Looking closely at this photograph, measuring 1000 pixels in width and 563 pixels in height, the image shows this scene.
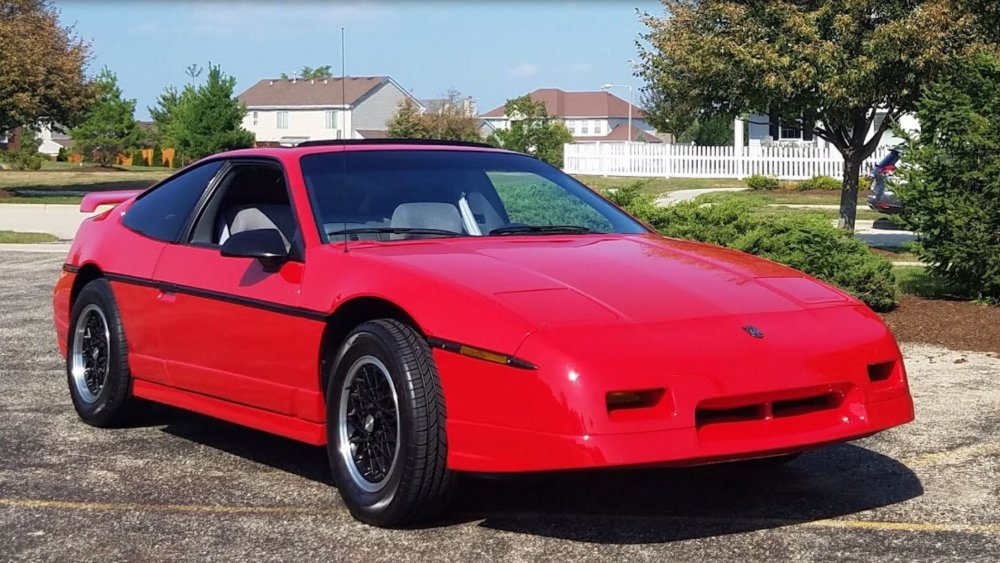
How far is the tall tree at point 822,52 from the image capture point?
15242mm

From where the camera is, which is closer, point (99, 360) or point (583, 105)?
point (99, 360)

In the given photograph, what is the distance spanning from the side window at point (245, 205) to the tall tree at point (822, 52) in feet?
32.5

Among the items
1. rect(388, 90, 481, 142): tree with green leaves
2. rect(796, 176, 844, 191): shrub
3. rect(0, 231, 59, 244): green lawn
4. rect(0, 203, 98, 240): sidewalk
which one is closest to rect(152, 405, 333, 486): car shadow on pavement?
rect(0, 231, 59, 244): green lawn

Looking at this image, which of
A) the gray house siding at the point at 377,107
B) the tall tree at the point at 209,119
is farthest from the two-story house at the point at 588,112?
the tall tree at the point at 209,119

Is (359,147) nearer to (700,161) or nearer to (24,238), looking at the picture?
(24,238)

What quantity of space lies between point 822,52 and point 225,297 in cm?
1097

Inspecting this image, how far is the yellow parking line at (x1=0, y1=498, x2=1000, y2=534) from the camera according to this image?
4.90 m

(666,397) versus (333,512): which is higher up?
(666,397)

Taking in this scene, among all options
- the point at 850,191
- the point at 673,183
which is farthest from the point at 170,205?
the point at 673,183

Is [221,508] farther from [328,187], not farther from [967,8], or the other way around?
[967,8]

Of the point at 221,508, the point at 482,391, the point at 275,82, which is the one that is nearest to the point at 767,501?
the point at 482,391

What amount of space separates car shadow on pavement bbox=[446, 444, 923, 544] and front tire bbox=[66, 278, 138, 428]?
6.59 ft

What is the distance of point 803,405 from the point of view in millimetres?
4742

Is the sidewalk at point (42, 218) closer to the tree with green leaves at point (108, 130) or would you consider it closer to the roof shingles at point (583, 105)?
the tree with green leaves at point (108, 130)
